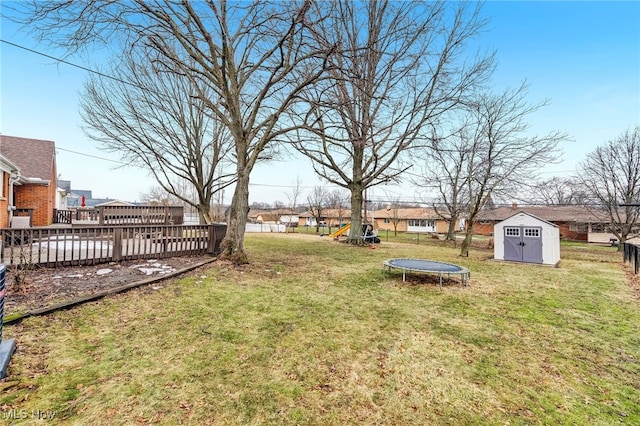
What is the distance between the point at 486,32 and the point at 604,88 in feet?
18.8

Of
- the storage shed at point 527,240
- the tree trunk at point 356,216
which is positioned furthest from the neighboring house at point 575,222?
the tree trunk at point 356,216

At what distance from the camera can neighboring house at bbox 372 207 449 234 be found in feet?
162

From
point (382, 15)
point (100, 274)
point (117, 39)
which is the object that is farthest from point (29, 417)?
point (382, 15)

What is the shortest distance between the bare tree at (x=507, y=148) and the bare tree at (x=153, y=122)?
1427cm

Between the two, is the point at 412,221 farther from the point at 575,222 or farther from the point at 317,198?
the point at 575,222

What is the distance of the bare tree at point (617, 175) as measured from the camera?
19955mm

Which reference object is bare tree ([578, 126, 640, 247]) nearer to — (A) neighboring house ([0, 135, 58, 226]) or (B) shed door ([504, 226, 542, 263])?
(B) shed door ([504, 226, 542, 263])

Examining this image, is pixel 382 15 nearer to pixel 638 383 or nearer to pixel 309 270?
pixel 309 270

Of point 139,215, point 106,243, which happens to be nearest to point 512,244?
point 106,243

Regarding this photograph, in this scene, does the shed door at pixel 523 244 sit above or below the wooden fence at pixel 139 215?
below

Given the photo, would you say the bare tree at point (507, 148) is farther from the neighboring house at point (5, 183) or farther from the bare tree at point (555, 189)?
the neighboring house at point (5, 183)

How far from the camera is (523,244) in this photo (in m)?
12.5

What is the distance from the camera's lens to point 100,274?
608 centimetres

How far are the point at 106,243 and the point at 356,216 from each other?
42.3 ft
